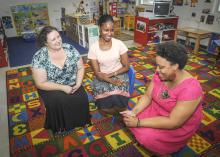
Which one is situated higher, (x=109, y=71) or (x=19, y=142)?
(x=109, y=71)

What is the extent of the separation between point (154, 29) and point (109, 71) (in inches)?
148

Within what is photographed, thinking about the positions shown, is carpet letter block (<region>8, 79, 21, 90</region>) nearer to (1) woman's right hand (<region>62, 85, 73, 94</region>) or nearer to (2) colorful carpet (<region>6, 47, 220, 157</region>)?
(2) colorful carpet (<region>6, 47, 220, 157</region>)

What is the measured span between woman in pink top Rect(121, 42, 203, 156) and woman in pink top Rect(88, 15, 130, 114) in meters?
0.55

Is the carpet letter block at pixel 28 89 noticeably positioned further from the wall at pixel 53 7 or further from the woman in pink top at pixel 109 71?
the wall at pixel 53 7

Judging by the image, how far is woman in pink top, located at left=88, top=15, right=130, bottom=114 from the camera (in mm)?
2113

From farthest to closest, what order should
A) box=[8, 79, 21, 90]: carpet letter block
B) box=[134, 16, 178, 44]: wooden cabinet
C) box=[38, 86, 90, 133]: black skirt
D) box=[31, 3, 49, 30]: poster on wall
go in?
box=[31, 3, 49, 30]: poster on wall → box=[134, 16, 178, 44]: wooden cabinet → box=[8, 79, 21, 90]: carpet letter block → box=[38, 86, 90, 133]: black skirt

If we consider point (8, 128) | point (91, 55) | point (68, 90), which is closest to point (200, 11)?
point (91, 55)

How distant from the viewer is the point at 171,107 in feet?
4.88

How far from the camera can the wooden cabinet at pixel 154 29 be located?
5.43 m

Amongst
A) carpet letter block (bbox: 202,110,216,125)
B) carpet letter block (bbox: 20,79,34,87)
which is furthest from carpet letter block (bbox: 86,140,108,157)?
carpet letter block (bbox: 20,79,34,87)

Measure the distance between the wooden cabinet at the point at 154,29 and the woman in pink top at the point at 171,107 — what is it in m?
4.19

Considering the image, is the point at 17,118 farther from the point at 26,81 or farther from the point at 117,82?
the point at 117,82

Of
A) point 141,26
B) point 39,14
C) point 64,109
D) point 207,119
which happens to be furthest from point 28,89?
point 39,14

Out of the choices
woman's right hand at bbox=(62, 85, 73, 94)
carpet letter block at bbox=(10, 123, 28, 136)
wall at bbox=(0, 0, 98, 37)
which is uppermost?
wall at bbox=(0, 0, 98, 37)
